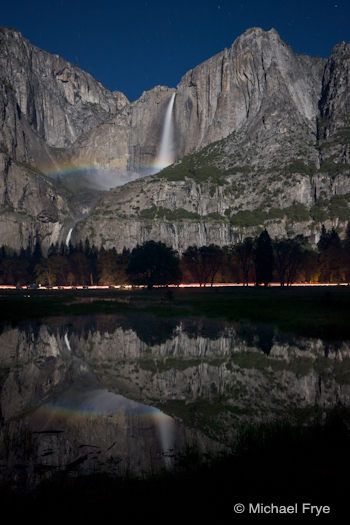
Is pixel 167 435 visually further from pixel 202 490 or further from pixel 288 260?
pixel 288 260

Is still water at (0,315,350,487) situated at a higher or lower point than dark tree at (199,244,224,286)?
lower

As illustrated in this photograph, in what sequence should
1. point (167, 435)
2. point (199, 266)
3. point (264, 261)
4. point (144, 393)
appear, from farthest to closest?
point (199, 266) → point (264, 261) → point (144, 393) → point (167, 435)

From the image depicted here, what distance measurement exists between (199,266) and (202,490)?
410 ft

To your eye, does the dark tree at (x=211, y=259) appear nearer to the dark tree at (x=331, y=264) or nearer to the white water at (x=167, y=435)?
the dark tree at (x=331, y=264)

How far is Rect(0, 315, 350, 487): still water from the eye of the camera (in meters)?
10.7

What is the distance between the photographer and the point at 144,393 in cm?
1738

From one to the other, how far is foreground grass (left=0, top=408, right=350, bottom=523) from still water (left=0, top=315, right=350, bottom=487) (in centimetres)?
78

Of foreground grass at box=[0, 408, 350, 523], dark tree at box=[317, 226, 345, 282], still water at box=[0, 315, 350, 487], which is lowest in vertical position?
still water at box=[0, 315, 350, 487]

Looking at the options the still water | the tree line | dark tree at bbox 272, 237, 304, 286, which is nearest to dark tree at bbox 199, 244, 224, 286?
the tree line

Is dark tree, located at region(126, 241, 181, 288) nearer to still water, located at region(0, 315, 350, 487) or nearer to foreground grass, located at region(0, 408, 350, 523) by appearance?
still water, located at region(0, 315, 350, 487)

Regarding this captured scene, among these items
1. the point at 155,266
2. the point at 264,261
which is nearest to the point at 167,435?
the point at 264,261

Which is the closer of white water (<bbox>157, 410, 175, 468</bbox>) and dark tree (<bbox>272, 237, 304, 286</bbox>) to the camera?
white water (<bbox>157, 410, 175, 468</bbox>)

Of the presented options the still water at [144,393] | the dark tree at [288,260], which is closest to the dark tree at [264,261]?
the dark tree at [288,260]

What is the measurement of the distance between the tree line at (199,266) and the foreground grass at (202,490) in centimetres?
9735
